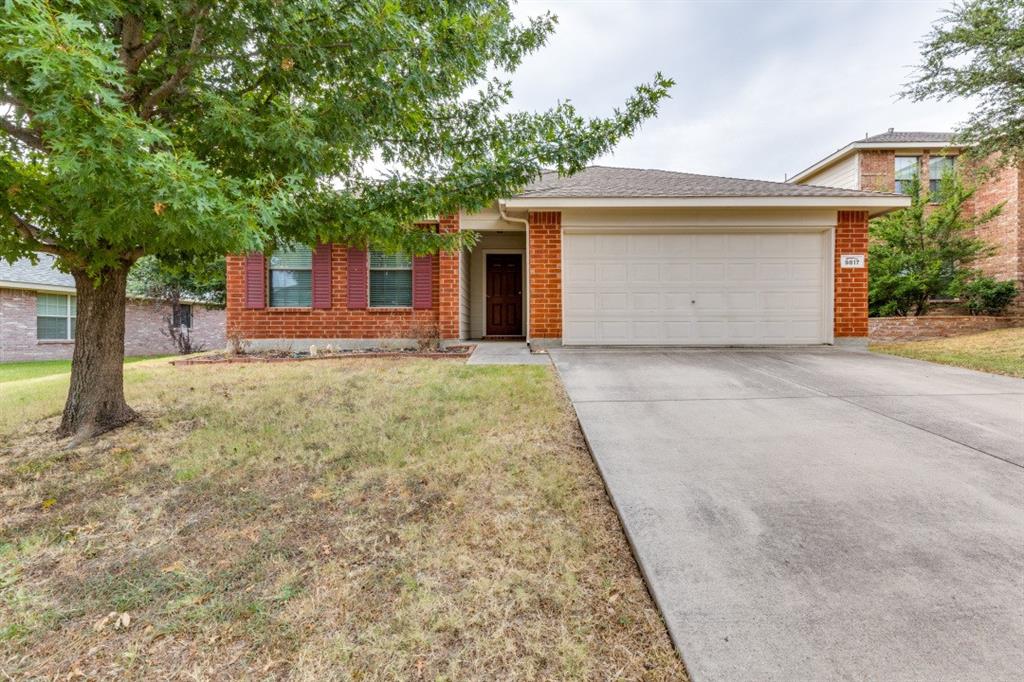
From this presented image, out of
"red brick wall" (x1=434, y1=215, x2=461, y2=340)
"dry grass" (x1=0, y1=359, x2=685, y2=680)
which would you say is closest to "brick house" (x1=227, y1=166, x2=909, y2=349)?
"red brick wall" (x1=434, y1=215, x2=461, y2=340)

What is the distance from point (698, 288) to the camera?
841cm

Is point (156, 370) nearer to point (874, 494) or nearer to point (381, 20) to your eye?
point (381, 20)

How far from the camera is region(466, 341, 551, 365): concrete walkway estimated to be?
6.94m

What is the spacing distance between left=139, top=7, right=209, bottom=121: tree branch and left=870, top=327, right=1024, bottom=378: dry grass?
9095 mm

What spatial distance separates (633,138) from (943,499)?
11.8 feet

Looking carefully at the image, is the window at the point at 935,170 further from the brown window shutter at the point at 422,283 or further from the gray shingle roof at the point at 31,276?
the gray shingle roof at the point at 31,276

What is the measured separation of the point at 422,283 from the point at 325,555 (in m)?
7.63

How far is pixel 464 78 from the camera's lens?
14.7 feet

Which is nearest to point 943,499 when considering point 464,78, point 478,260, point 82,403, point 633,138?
point 633,138

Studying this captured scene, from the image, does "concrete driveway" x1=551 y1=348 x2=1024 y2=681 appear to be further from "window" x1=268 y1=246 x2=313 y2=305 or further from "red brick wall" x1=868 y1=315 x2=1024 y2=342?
"red brick wall" x1=868 y1=315 x2=1024 y2=342

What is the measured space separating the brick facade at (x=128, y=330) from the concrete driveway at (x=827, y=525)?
50.6 feet

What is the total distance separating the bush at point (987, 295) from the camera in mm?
11734

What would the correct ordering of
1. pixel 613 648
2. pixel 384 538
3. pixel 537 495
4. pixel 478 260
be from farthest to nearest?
1. pixel 478 260
2. pixel 537 495
3. pixel 384 538
4. pixel 613 648

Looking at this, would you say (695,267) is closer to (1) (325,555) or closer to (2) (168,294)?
(1) (325,555)
